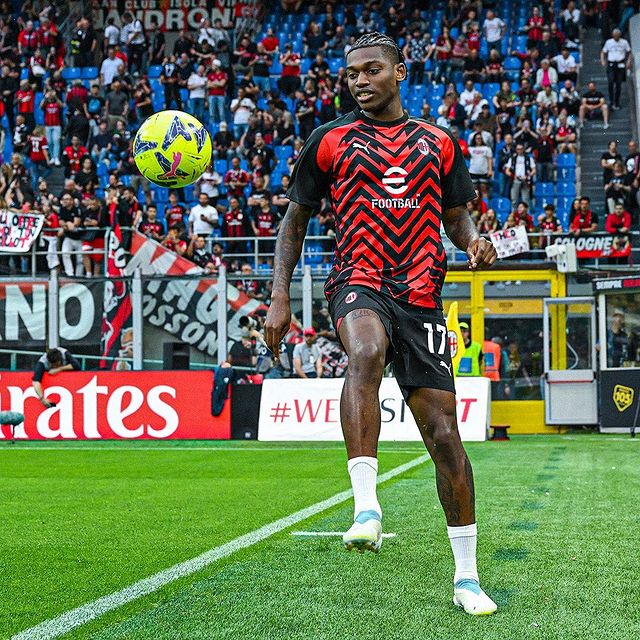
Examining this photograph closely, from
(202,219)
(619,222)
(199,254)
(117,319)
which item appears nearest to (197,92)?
(202,219)

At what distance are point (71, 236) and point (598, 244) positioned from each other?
32.2ft

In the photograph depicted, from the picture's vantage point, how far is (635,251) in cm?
2206

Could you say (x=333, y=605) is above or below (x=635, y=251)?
below

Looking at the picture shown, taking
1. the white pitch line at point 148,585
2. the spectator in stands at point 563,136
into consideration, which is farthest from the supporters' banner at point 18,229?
the white pitch line at point 148,585

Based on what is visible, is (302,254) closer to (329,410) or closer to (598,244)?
(329,410)

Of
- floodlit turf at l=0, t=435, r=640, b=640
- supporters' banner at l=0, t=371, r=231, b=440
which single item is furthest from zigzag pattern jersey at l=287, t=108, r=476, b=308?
supporters' banner at l=0, t=371, r=231, b=440

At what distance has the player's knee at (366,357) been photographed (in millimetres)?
4414

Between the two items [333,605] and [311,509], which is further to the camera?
[311,509]

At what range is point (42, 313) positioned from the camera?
21.0 m

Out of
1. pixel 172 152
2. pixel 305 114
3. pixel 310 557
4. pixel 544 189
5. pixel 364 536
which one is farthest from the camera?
pixel 305 114

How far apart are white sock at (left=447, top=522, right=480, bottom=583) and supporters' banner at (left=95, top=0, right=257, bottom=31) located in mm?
29585

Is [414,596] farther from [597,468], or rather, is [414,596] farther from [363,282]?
[597,468]

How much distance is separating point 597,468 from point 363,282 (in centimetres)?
828

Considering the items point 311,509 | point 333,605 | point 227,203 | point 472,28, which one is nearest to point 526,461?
point 311,509
